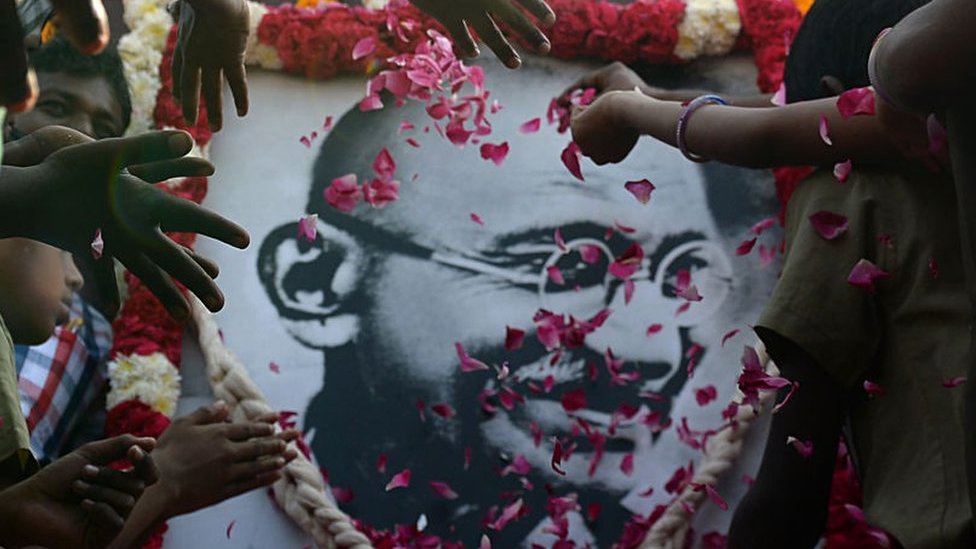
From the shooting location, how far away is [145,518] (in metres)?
1.54

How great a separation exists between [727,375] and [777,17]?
0.62 meters

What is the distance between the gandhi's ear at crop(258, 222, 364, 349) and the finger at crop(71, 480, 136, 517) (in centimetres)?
62

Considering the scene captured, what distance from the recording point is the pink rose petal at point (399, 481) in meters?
1.74

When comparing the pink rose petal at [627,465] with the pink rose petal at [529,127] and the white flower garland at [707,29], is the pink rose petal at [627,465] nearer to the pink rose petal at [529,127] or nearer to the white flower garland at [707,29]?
the pink rose petal at [529,127]

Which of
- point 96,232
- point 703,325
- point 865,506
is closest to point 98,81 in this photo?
point 96,232

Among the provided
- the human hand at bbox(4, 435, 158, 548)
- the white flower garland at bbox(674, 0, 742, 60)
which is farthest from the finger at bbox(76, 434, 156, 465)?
the white flower garland at bbox(674, 0, 742, 60)

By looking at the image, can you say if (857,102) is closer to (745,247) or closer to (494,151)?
(745,247)

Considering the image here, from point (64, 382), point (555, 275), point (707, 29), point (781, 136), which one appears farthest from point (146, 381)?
point (707, 29)

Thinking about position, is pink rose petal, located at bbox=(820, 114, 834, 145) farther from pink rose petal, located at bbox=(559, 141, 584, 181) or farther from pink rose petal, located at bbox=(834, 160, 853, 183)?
pink rose petal, located at bbox=(559, 141, 584, 181)

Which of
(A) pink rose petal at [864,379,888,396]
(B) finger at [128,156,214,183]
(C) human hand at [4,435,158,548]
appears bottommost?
(C) human hand at [4,435,158,548]

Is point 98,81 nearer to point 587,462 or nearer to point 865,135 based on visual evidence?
point 587,462

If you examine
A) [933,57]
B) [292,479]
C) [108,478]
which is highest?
[933,57]

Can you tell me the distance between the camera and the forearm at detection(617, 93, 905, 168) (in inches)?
57.2

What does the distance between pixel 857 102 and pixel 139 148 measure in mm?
769
